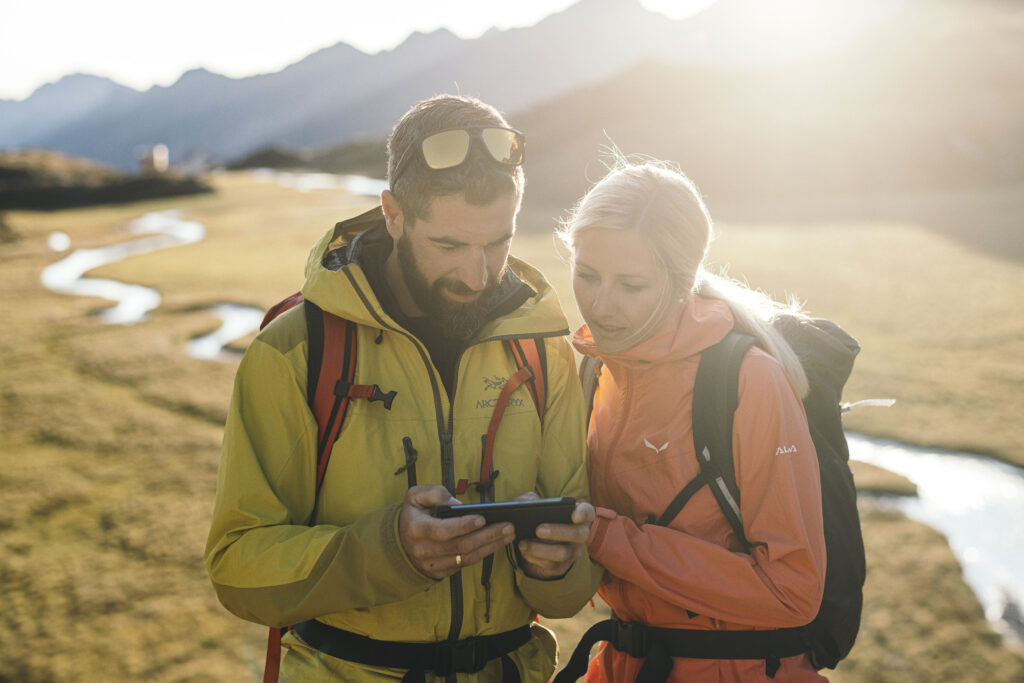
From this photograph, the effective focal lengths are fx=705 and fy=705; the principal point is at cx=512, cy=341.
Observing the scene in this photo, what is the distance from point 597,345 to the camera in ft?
10.9

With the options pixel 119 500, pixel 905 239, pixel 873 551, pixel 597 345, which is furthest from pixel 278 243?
pixel 597 345

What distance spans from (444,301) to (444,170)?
0.55 m

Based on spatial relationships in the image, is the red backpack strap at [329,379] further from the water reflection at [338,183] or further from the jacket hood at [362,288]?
the water reflection at [338,183]

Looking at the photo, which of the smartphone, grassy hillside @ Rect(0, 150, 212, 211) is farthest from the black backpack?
grassy hillside @ Rect(0, 150, 212, 211)

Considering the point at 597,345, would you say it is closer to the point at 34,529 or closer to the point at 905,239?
the point at 34,529

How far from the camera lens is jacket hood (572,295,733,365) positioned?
10.2 ft

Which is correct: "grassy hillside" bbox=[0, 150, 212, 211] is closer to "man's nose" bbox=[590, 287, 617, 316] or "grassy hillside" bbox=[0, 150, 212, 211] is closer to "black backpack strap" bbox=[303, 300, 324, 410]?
"black backpack strap" bbox=[303, 300, 324, 410]

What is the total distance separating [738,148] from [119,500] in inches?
1541

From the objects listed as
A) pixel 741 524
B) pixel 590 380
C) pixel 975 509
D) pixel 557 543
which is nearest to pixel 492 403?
pixel 557 543

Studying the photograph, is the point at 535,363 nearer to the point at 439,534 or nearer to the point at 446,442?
the point at 446,442

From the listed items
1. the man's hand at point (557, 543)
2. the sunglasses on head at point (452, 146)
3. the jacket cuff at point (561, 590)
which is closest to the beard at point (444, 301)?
the sunglasses on head at point (452, 146)

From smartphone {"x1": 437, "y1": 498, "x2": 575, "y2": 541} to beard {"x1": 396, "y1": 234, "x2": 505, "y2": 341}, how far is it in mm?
799

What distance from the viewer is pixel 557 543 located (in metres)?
2.68

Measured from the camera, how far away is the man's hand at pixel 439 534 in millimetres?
2391
